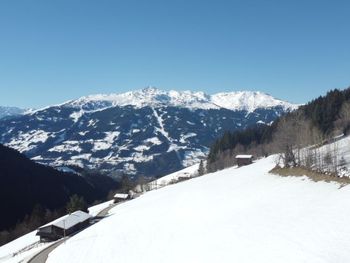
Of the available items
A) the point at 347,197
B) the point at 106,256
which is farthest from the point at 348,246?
the point at 106,256

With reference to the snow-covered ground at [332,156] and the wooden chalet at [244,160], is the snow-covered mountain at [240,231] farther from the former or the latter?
the wooden chalet at [244,160]

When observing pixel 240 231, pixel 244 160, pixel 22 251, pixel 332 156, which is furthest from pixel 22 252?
pixel 244 160

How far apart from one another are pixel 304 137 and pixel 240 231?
72.7 m

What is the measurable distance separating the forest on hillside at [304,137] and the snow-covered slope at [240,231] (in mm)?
13228

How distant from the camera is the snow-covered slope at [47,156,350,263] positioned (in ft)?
117

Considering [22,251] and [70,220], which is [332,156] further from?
[22,251]

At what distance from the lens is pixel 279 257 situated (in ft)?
109

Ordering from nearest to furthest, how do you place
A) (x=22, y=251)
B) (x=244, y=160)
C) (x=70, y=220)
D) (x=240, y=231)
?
(x=240, y=231) < (x=22, y=251) < (x=70, y=220) < (x=244, y=160)

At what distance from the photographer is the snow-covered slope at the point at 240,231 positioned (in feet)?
117

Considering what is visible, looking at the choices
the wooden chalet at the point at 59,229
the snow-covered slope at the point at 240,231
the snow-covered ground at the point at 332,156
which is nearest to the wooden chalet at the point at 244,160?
the snow-covered ground at the point at 332,156

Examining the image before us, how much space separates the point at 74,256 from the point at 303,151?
215ft

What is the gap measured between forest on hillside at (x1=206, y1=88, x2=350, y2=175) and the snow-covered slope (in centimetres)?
1323

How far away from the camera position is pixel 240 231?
45.2m

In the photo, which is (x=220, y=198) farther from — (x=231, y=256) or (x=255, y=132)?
(x=255, y=132)
